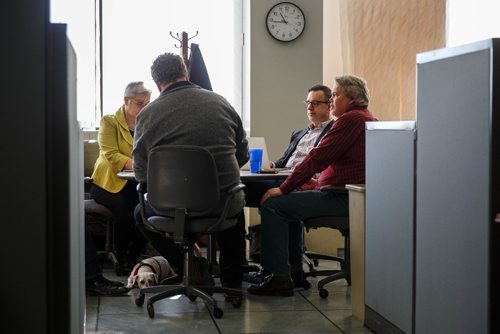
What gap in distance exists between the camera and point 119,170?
197 inches

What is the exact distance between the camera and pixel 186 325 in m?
3.55

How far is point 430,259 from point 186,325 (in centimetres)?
139

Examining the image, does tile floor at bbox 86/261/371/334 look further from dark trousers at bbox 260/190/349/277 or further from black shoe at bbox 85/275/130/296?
dark trousers at bbox 260/190/349/277

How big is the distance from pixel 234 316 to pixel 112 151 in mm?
1755

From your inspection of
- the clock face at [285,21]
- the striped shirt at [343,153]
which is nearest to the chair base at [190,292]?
the striped shirt at [343,153]

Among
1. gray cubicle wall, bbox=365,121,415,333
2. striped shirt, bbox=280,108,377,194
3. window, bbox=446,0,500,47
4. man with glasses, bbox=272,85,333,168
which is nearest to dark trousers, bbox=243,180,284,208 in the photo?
man with glasses, bbox=272,85,333,168

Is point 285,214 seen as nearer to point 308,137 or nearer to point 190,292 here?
point 190,292

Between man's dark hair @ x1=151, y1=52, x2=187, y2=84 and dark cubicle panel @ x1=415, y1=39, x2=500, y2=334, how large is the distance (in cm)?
158

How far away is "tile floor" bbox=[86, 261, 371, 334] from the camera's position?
3477 mm

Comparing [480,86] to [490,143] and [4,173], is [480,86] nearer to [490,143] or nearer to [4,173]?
[490,143]

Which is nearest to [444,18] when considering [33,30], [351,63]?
[351,63]

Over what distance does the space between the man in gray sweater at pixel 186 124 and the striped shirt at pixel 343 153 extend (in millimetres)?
429

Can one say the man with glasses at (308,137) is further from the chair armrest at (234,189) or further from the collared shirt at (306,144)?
the chair armrest at (234,189)

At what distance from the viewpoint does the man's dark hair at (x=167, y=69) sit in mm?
3865
